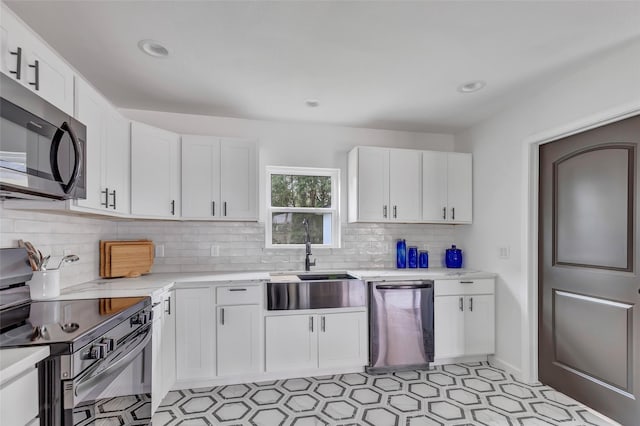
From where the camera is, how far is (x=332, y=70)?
2.46m

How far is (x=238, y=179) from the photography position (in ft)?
10.6

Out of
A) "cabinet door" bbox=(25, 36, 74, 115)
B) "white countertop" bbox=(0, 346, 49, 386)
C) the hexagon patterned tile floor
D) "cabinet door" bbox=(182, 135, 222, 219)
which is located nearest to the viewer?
"white countertop" bbox=(0, 346, 49, 386)

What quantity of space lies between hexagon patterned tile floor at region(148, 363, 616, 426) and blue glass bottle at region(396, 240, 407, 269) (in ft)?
3.66

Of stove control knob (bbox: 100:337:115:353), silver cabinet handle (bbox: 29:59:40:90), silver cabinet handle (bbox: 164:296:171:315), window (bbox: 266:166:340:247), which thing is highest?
silver cabinet handle (bbox: 29:59:40:90)

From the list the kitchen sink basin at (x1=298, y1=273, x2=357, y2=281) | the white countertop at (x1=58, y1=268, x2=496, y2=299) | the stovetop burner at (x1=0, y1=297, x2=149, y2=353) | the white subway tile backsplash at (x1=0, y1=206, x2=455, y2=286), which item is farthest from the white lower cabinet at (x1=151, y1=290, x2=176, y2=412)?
the kitchen sink basin at (x1=298, y1=273, x2=357, y2=281)

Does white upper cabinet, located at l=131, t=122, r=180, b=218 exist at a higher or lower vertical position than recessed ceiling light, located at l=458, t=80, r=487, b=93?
lower

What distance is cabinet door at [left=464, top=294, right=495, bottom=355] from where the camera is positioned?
3.28m

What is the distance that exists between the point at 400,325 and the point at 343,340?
540 mm

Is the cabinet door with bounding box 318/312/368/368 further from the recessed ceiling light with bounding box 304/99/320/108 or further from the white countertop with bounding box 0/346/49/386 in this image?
the white countertop with bounding box 0/346/49/386

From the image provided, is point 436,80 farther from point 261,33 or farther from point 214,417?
point 214,417

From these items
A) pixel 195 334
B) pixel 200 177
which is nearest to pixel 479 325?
pixel 195 334

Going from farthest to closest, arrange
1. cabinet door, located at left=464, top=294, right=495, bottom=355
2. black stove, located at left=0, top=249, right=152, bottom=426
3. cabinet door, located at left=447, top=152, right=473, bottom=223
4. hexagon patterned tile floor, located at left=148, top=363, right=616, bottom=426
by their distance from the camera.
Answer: cabinet door, located at left=447, top=152, right=473, bottom=223
cabinet door, located at left=464, top=294, right=495, bottom=355
hexagon patterned tile floor, located at left=148, top=363, right=616, bottom=426
black stove, located at left=0, top=249, right=152, bottom=426

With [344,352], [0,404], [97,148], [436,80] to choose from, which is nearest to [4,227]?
[97,148]

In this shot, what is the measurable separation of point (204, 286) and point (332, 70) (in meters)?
1.96
